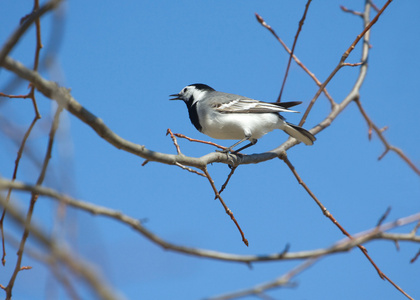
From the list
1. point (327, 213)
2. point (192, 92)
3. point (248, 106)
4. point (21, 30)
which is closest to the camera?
point (21, 30)

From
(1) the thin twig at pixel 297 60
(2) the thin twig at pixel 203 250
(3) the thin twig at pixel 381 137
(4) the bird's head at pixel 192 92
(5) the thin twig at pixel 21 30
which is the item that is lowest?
(2) the thin twig at pixel 203 250

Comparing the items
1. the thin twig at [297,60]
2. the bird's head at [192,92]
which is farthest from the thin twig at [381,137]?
the bird's head at [192,92]

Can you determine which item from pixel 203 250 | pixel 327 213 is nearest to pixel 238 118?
pixel 327 213

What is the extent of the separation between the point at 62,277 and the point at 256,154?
4.04 metres

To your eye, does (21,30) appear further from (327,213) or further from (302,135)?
(302,135)

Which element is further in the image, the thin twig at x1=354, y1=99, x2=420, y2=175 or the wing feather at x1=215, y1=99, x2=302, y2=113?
the wing feather at x1=215, y1=99, x2=302, y2=113

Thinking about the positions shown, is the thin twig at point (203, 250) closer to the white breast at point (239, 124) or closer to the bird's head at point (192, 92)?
the white breast at point (239, 124)

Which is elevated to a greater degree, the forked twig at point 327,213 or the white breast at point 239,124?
the white breast at point 239,124

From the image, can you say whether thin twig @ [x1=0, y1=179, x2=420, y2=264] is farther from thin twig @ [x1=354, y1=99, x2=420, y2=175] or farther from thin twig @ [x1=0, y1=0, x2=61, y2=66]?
thin twig @ [x1=354, y1=99, x2=420, y2=175]

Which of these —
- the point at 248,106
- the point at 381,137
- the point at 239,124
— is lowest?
the point at 381,137

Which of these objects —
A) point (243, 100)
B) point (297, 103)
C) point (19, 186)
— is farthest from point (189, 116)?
point (19, 186)

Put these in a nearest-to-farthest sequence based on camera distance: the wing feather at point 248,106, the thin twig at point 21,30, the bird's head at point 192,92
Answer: the thin twig at point 21,30, the wing feather at point 248,106, the bird's head at point 192,92

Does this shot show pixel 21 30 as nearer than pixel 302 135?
Yes

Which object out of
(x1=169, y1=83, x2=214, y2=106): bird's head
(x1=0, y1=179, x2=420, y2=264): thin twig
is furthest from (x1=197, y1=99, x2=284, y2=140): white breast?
(x1=0, y1=179, x2=420, y2=264): thin twig
